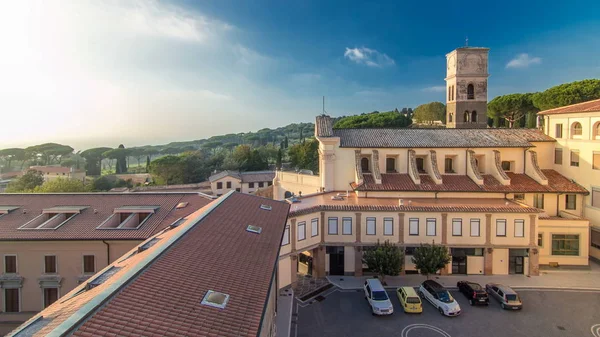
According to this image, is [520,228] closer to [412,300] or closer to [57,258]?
[412,300]

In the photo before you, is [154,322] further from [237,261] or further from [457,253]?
[457,253]

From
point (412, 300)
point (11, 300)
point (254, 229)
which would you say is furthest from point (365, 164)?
point (11, 300)

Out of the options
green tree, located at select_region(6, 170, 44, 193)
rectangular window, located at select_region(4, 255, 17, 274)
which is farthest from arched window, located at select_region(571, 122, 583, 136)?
green tree, located at select_region(6, 170, 44, 193)

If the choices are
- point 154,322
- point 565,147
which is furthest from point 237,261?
point 565,147

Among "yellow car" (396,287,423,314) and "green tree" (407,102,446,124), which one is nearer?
"yellow car" (396,287,423,314)

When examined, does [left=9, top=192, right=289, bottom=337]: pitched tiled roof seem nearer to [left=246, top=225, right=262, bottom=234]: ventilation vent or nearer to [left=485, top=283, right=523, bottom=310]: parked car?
[left=246, top=225, right=262, bottom=234]: ventilation vent

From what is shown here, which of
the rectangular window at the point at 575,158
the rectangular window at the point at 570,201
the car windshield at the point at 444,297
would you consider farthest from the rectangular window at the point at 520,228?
the rectangular window at the point at 575,158
